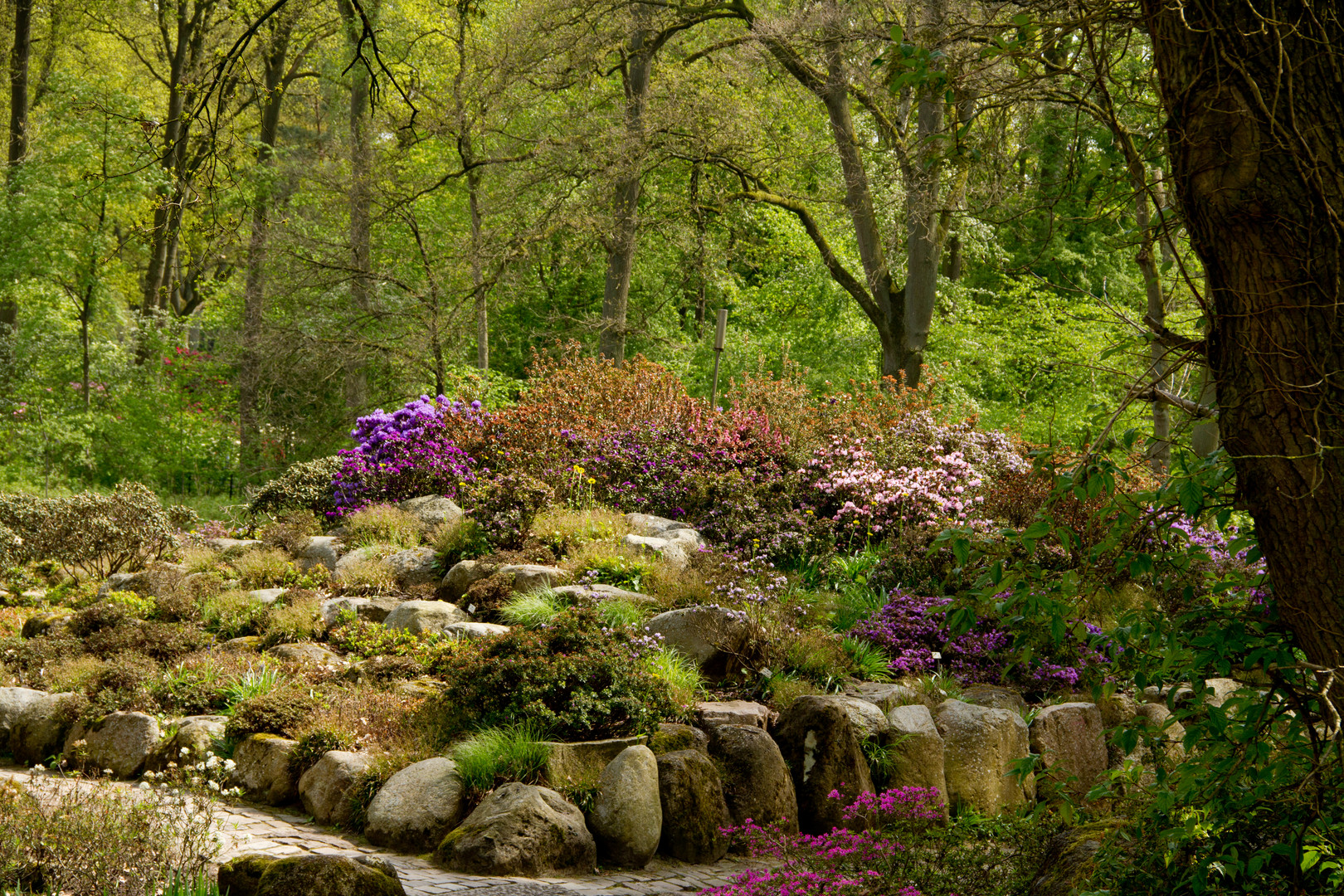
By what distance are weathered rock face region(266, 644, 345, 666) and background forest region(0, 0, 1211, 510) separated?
605cm

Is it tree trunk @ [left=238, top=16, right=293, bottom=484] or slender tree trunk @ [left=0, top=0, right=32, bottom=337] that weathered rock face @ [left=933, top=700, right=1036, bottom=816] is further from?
slender tree trunk @ [left=0, top=0, right=32, bottom=337]

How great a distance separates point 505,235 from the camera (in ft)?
48.6

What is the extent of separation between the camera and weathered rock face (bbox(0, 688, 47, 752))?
6.57 m

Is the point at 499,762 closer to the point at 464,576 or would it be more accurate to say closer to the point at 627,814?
the point at 627,814

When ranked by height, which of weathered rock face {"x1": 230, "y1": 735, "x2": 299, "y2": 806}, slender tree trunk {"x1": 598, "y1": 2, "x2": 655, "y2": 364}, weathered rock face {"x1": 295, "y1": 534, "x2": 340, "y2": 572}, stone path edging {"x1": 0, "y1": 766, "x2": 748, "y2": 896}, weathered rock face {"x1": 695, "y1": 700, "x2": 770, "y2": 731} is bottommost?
stone path edging {"x1": 0, "y1": 766, "x2": 748, "y2": 896}

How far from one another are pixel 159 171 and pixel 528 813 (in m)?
12.2

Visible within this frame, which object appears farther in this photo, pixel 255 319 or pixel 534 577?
pixel 255 319

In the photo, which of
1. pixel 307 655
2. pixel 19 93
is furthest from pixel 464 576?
pixel 19 93

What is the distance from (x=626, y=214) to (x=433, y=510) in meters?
6.30

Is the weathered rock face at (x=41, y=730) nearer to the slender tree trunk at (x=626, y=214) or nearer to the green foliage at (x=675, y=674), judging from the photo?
the green foliage at (x=675, y=674)

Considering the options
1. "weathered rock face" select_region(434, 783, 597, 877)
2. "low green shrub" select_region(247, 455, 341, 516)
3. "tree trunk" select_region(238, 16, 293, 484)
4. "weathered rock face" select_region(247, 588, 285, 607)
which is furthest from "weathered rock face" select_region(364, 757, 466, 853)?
"tree trunk" select_region(238, 16, 293, 484)

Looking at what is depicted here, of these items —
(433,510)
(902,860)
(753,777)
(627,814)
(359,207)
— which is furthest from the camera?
(359,207)

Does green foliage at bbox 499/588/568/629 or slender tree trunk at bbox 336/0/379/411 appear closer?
green foliage at bbox 499/588/568/629

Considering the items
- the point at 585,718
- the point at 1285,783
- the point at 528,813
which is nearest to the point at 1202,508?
the point at 1285,783
